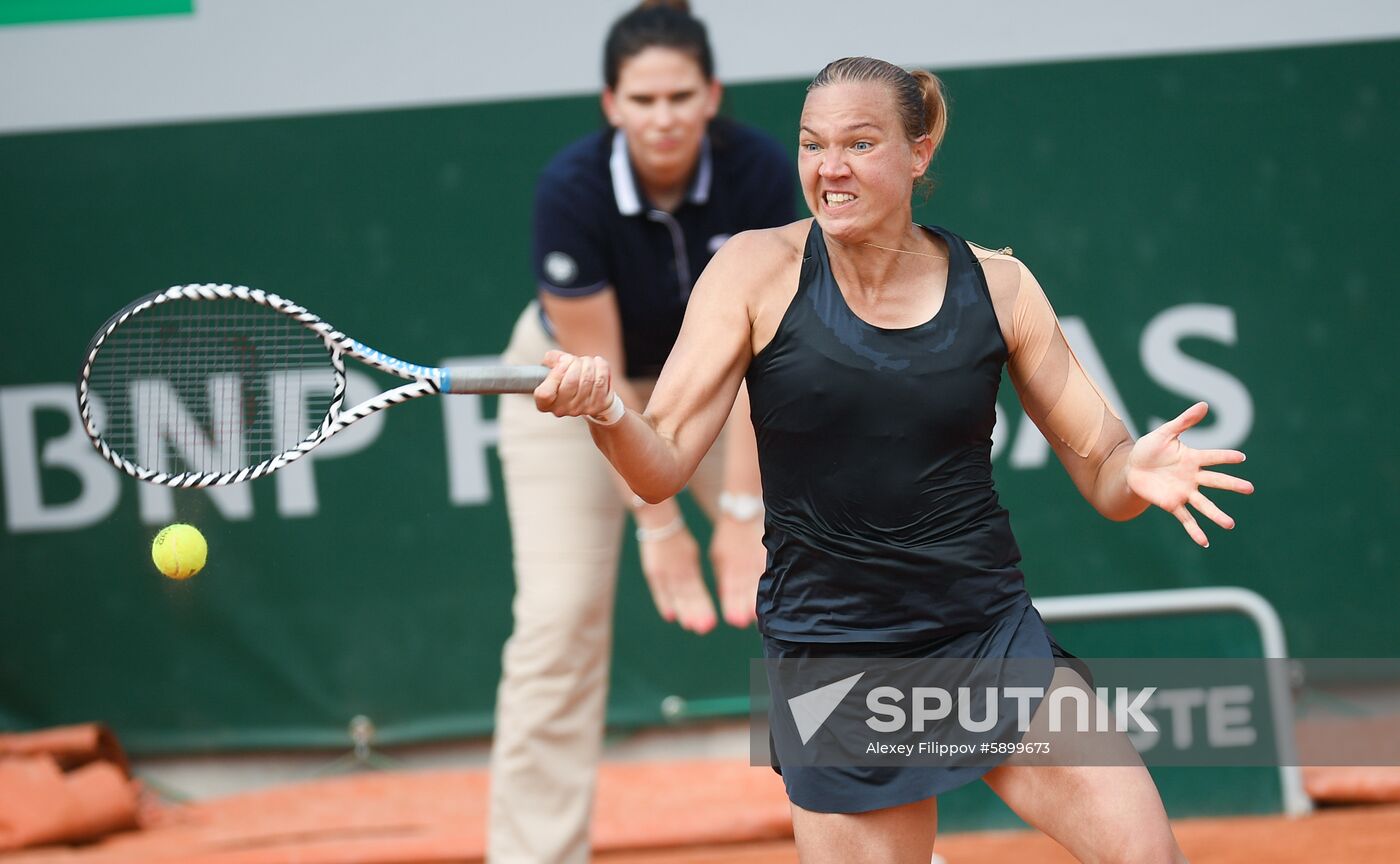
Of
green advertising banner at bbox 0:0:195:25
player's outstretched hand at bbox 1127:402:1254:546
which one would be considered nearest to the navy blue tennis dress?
player's outstretched hand at bbox 1127:402:1254:546

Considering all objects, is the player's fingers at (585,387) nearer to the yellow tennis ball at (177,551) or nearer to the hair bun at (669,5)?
the yellow tennis ball at (177,551)

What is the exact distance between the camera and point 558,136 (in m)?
4.95

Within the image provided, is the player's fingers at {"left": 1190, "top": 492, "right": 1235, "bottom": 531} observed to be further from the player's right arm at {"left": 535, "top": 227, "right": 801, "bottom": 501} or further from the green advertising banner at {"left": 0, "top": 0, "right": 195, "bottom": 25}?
the green advertising banner at {"left": 0, "top": 0, "right": 195, "bottom": 25}

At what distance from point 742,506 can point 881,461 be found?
4.34ft

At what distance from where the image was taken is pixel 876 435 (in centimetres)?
249

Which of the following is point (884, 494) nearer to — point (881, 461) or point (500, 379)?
point (881, 461)

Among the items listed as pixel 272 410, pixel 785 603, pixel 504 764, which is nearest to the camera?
pixel 785 603

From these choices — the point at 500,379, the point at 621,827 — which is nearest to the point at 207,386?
the point at 621,827

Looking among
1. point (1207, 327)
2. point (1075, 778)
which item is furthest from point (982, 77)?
point (1075, 778)

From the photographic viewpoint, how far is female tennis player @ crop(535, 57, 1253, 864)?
2465mm

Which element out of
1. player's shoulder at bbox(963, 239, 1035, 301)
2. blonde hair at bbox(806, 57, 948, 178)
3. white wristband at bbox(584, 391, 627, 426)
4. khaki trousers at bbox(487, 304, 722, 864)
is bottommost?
khaki trousers at bbox(487, 304, 722, 864)

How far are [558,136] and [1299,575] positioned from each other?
98.3 inches

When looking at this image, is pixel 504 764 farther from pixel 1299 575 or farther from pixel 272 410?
pixel 1299 575

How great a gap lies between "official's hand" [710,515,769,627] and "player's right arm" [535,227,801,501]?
126 cm
